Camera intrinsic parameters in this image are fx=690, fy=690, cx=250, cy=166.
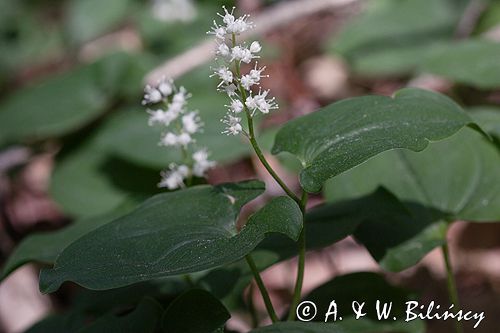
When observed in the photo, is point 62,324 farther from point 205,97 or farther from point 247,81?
point 205,97

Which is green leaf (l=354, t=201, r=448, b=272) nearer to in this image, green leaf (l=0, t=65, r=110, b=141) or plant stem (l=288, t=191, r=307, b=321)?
plant stem (l=288, t=191, r=307, b=321)

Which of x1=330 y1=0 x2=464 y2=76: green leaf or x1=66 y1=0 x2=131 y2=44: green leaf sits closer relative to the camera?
x1=330 y1=0 x2=464 y2=76: green leaf

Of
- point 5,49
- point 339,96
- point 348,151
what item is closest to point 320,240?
point 348,151

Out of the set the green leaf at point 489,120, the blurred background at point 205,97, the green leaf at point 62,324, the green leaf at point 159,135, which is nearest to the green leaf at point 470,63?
the blurred background at point 205,97

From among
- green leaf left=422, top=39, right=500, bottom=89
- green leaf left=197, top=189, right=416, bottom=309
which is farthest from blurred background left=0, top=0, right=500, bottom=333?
green leaf left=197, top=189, right=416, bottom=309

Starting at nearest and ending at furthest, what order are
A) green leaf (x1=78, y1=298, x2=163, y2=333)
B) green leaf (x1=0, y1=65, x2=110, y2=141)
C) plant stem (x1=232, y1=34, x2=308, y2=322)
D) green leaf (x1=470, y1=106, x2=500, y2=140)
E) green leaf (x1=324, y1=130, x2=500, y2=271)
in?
1. plant stem (x1=232, y1=34, x2=308, y2=322)
2. green leaf (x1=78, y1=298, x2=163, y2=333)
3. green leaf (x1=324, y1=130, x2=500, y2=271)
4. green leaf (x1=470, y1=106, x2=500, y2=140)
5. green leaf (x1=0, y1=65, x2=110, y2=141)

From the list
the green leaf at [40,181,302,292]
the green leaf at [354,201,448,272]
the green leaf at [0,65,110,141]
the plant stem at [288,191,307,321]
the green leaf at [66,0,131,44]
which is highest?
the green leaf at [66,0,131,44]
